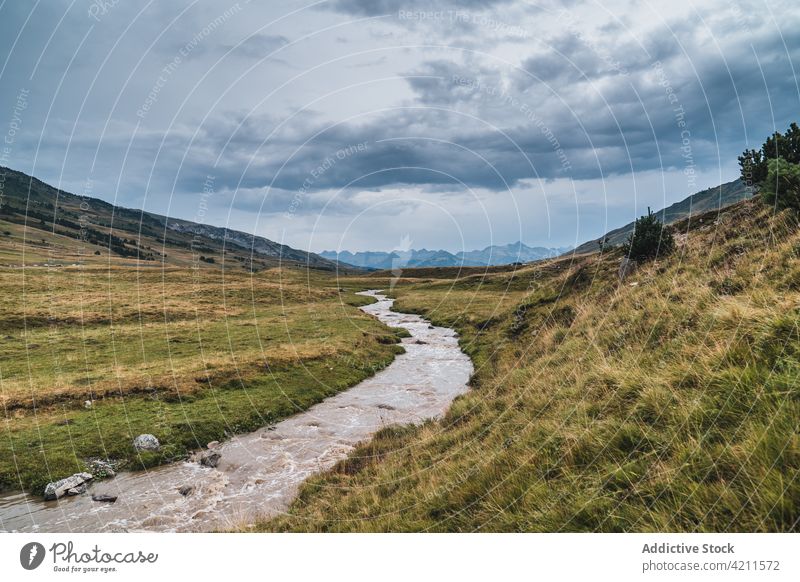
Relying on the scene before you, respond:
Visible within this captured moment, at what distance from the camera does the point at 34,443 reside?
16422 mm

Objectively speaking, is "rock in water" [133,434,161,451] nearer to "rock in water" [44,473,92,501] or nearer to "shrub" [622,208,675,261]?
"rock in water" [44,473,92,501]

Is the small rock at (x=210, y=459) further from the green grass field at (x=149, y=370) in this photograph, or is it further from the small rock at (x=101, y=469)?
the small rock at (x=101, y=469)

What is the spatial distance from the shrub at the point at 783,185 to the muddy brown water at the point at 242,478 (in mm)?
15646

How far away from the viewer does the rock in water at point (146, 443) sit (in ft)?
55.6

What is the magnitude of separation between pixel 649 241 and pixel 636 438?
21097 mm

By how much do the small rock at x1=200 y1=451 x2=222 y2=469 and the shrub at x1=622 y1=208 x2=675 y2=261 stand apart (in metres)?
24.9

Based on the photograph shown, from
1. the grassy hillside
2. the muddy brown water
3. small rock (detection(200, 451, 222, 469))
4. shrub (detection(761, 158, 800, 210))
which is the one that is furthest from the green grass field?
shrub (detection(761, 158, 800, 210))

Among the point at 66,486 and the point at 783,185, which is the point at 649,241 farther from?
the point at 66,486

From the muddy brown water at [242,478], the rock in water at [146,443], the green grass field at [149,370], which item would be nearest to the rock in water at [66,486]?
A: the muddy brown water at [242,478]

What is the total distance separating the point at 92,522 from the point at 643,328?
17864mm

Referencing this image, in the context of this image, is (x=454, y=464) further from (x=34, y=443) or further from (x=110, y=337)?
(x=110, y=337)

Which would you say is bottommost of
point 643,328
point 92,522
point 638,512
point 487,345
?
point 92,522

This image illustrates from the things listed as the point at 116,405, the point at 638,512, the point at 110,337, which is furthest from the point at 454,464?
the point at 110,337

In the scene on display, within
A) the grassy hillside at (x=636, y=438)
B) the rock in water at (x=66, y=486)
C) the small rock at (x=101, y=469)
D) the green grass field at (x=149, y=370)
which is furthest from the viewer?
the green grass field at (x=149, y=370)
